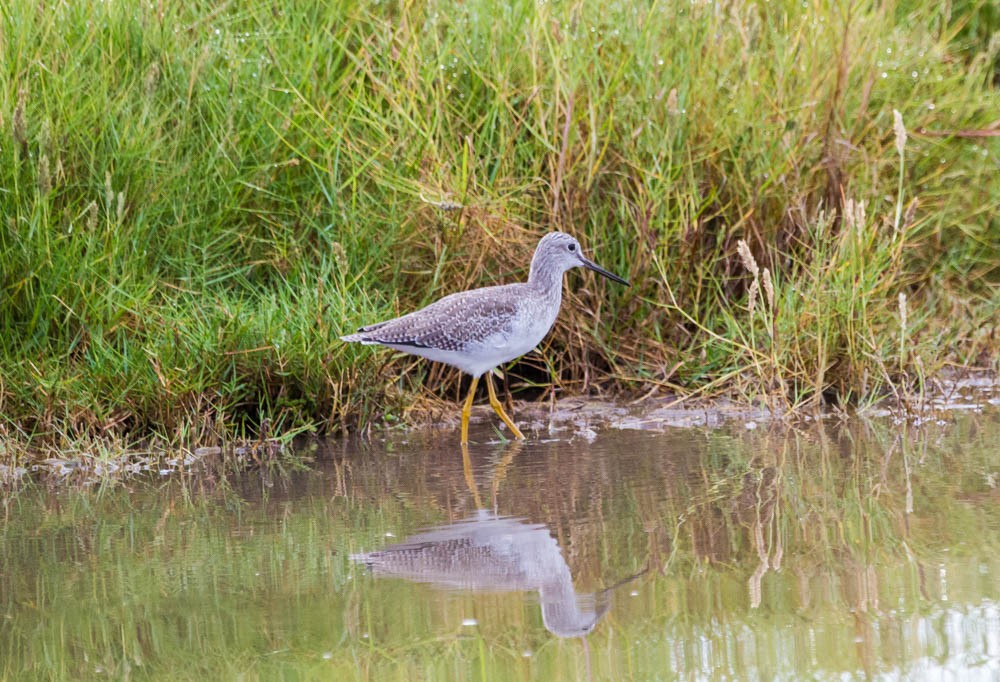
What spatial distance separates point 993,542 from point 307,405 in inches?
142

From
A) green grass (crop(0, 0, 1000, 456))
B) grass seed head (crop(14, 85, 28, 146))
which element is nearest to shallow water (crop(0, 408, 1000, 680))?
green grass (crop(0, 0, 1000, 456))

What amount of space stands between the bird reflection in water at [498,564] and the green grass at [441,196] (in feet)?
6.67

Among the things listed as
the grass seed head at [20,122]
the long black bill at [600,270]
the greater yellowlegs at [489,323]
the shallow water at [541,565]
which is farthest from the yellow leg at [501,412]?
the grass seed head at [20,122]

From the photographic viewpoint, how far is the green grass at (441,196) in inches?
263

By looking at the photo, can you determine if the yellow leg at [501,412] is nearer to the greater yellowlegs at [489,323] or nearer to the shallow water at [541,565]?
the greater yellowlegs at [489,323]

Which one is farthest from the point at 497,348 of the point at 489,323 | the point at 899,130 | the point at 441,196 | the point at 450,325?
the point at 899,130

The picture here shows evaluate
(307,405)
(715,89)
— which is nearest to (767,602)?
(307,405)

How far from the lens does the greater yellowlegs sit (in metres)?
6.57

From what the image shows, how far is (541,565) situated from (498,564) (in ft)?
0.49

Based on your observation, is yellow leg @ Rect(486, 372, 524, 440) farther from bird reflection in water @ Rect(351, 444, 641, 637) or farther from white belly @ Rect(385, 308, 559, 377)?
bird reflection in water @ Rect(351, 444, 641, 637)

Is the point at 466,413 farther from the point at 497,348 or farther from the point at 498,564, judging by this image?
the point at 498,564

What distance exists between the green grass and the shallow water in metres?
0.69

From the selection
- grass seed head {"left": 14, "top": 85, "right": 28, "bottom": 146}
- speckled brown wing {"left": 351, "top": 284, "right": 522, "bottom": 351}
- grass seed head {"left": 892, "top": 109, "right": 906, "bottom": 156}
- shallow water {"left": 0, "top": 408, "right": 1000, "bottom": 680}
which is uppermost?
grass seed head {"left": 14, "top": 85, "right": 28, "bottom": 146}

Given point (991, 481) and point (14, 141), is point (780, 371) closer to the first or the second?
point (991, 481)
